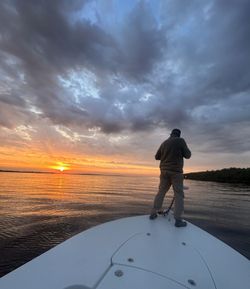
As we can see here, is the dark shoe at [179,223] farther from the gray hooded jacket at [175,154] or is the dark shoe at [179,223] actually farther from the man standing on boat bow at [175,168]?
the gray hooded jacket at [175,154]

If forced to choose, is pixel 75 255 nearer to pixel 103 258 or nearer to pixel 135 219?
pixel 103 258

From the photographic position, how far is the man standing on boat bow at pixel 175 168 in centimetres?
646

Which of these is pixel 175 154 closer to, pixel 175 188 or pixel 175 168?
pixel 175 168

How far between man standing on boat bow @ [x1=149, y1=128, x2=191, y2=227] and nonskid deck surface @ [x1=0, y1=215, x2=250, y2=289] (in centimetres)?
93

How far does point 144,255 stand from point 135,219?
2.74 meters

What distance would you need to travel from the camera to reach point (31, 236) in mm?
7977

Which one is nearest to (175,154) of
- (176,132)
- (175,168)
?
(175,168)

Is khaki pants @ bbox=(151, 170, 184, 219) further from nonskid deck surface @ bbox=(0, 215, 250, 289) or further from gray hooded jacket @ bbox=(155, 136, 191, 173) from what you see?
nonskid deck surface @ bbox=(0, 215, 250, 289)

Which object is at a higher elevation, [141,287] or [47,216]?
[47,216]

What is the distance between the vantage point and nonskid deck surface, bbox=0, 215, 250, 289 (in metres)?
3.11

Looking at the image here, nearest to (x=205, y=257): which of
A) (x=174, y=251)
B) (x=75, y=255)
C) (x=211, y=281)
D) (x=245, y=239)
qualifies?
(x=174, y=251)

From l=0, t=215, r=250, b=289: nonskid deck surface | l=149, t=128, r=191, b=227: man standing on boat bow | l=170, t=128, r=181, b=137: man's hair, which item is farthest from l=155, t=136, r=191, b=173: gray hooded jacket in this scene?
l=0, t=215, r=250, b=289: nonskid deck surface

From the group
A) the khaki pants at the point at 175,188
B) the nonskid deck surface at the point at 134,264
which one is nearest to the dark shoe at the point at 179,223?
the khaki pants at the point at 175,188

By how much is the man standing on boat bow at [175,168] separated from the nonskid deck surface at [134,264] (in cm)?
93
